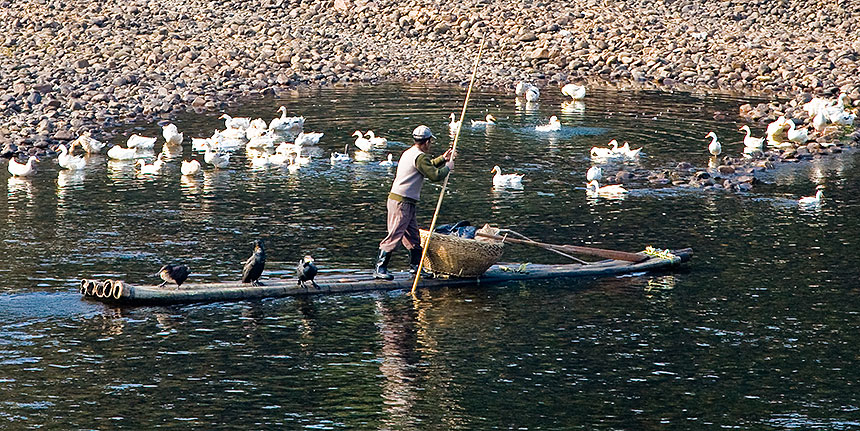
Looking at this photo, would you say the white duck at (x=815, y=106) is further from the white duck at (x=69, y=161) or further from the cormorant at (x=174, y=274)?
the cormorant at (x=174, y=274)

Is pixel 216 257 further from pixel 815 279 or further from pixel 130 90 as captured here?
pixel 130 90

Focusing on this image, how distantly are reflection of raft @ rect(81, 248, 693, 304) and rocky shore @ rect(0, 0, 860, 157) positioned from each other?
721 inches

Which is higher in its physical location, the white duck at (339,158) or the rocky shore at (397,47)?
the rocky shore at (397,47)

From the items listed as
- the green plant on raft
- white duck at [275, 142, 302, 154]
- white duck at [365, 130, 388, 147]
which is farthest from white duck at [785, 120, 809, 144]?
the green plant on raft

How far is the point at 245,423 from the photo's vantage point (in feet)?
43.4

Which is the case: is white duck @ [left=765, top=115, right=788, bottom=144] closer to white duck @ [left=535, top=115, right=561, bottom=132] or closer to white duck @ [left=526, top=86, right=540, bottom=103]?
white duck @ [left=535, top=115, right=561, bottom=132]

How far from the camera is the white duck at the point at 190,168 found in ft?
92.8

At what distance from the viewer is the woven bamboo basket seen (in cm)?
1845

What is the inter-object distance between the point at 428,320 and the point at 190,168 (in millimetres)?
12553

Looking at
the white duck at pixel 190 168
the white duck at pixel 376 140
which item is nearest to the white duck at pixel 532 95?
the white duck at pixel 376 140

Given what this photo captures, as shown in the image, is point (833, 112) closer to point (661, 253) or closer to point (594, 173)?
point (594, 173)

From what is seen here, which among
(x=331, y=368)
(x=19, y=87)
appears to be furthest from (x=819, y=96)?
(x=331, y=368)

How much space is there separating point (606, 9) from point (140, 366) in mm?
37178

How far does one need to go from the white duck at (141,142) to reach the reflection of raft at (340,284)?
13622 millimetres
